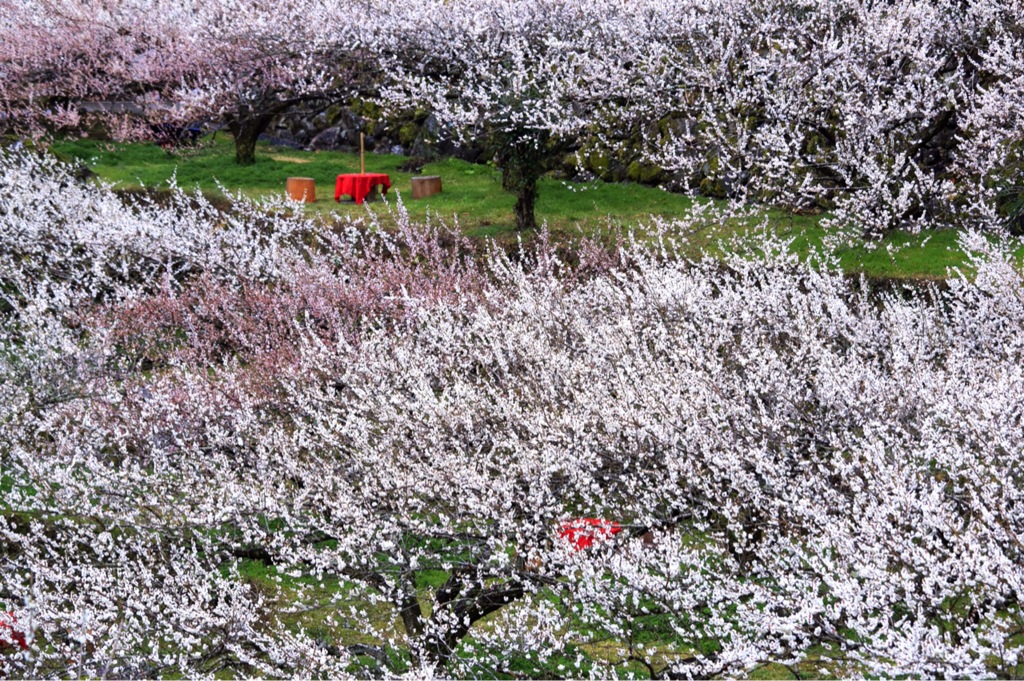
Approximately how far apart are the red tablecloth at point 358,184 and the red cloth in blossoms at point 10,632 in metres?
11.7

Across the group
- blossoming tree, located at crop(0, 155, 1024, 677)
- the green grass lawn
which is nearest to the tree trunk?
the green grass lawn

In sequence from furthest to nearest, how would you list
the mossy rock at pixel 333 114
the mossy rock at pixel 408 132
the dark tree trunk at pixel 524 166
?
the mossy rock at pixel 333 114, the mossy rock at pixel 408 132, the dark tree trunk at pixel 524 166

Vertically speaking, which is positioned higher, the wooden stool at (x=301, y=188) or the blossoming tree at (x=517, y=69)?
the blossoming tree at (x=517, y=69)

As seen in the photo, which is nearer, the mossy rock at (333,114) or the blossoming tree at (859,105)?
the blossoming tree at (859,105)

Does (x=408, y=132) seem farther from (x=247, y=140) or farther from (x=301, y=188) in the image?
(x=301, y=188)

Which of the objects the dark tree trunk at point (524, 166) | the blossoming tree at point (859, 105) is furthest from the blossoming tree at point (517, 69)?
the blossoming tree at point (859, 105)

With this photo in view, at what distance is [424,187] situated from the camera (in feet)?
59.7

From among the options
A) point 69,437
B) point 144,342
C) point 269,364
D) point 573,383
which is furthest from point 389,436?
point 144,342

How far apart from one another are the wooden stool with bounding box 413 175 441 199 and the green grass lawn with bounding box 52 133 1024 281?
21 cm

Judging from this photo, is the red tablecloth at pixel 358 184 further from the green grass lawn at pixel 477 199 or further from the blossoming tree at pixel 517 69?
the blossoming tree at pixel 517 69

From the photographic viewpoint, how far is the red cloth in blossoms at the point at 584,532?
233 inches

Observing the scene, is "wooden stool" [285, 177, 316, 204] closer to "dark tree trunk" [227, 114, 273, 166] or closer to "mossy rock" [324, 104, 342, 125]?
"dark tree trunk" [227, 114, 273, 166]

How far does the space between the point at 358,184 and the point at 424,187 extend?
51.4 inches

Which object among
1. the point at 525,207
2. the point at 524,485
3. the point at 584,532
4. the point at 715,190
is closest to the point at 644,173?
the point at 715,190
